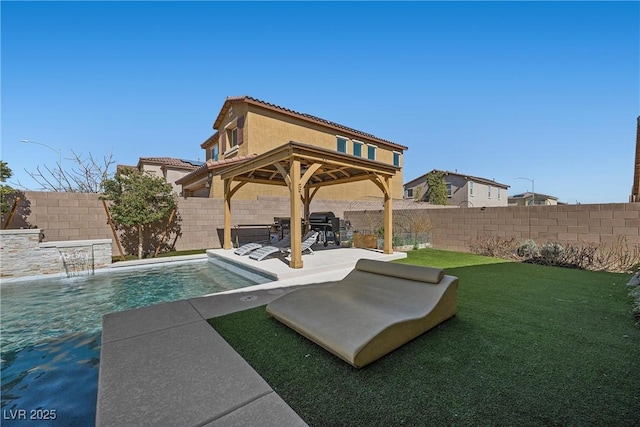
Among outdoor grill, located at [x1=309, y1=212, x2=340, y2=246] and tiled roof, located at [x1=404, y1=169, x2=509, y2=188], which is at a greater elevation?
tiled roof, located at [x1=404, y1=169, x2=509, y2=188]

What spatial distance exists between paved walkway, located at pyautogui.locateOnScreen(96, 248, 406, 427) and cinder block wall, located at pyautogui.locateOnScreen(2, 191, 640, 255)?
6.63m

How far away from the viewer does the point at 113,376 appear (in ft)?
8.19

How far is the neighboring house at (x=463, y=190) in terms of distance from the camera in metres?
25.6

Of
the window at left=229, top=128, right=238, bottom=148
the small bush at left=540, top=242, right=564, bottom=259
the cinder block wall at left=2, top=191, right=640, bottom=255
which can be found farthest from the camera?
the window at left=229, top=128, right=238, bottom=148

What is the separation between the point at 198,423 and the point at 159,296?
4.63 metres

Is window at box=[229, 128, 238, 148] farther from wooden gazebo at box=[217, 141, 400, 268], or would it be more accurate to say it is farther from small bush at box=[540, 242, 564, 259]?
small bush at box=[540, 242, 564, 259]

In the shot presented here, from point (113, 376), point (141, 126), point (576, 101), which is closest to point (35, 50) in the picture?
point (141, 126)

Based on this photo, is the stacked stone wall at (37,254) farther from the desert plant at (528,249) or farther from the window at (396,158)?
the window at (396,158)

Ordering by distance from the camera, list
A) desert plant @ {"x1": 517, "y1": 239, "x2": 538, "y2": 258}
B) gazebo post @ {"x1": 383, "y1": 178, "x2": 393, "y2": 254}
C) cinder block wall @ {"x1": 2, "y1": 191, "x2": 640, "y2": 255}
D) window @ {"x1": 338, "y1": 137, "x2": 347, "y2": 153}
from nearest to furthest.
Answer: cinder block wall @ {"x1": 2, "y1": 191, "x2": 640, "y2": 255}
desert plant @ {"x1": 517, "y1": 239, "x2": 538, "y2": 258}
gazebo post @ {"x1": 383, "y1": 178, "x2": 393, "y2": 254}
window @ {"x1": 338, "y1": 137, "x2": 347, "y2": 153}

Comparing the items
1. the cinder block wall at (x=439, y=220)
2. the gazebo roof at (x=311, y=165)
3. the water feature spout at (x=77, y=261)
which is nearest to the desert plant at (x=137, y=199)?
the cinder block wall at (x=439, y=220)

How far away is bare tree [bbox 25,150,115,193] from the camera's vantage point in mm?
15086

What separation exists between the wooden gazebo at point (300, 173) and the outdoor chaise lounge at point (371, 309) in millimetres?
2682

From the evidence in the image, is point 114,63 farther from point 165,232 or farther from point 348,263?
point 348,263

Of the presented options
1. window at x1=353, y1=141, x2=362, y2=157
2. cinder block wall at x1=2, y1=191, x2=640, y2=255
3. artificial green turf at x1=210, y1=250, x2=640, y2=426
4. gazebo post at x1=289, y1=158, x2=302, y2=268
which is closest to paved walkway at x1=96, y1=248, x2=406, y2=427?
artificial green turf at x1=210, y1=250, x2=640, y2=426
